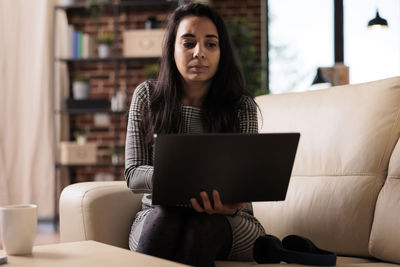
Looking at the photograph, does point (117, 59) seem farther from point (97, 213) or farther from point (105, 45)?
point (97, 213)

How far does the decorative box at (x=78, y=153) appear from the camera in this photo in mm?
5223

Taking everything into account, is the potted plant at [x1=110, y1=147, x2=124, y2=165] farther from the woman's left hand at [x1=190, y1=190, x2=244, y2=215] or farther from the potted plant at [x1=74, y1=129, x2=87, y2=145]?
the woman's left hand at [x1=190, y1=190, x2=244, y2=215]

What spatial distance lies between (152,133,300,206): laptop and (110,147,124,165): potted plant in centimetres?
367

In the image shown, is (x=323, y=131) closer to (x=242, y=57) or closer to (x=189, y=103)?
(x=189, y=103)

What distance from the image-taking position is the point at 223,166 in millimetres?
1530

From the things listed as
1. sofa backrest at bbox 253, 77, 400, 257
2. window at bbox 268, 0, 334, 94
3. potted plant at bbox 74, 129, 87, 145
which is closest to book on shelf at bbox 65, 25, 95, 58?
potted plant at bbox 74, 129, 87, 145

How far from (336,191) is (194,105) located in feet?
1.96

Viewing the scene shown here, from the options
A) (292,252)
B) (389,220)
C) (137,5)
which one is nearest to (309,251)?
(292,252)

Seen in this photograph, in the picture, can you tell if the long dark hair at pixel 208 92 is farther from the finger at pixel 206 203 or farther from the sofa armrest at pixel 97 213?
the finger at pixel 206 203

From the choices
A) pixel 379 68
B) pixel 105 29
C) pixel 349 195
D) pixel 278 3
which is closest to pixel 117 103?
pixel 105 29

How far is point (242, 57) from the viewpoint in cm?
530

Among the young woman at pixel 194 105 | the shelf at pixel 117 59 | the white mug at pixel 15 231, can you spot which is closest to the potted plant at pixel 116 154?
the shelf at pixel 117 59

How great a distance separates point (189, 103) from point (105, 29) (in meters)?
3.81

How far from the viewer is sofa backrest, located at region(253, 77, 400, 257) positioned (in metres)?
1.89
